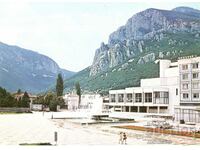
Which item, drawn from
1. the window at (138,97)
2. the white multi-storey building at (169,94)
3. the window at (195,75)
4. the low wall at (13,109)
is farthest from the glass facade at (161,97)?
the low wall at (13,109)

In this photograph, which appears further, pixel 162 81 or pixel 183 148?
pixel 162 81

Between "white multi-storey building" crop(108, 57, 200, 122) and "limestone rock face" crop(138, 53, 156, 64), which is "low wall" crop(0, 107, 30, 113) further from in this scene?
"white multi-storey building" crop(108, 57, 200, 122)

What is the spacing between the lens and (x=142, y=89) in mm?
43688

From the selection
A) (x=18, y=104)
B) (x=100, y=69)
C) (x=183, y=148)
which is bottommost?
(x=183, y=148)

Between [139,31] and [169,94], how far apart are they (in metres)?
18.0

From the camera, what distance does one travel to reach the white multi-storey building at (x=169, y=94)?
30.1 metres

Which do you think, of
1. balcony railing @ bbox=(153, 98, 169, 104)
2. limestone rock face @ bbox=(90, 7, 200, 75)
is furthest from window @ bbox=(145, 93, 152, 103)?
limestone rock face @ bbox=(90, 7, 200, 75)

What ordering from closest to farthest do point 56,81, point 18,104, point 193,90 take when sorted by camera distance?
1. point 56,81
2. point 18,104
3. point 193,90

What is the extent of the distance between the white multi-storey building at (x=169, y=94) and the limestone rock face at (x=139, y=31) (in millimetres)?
4845

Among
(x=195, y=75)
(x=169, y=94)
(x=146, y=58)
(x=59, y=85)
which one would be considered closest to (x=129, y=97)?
(x=169, y=94)

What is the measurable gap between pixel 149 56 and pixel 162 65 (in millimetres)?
5452

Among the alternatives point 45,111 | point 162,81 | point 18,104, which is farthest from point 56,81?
point 162,81

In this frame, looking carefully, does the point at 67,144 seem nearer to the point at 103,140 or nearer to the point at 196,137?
the point at 103,140

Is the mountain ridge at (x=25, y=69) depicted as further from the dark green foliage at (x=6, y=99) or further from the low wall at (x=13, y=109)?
the low wall at (x=13, y=109)
